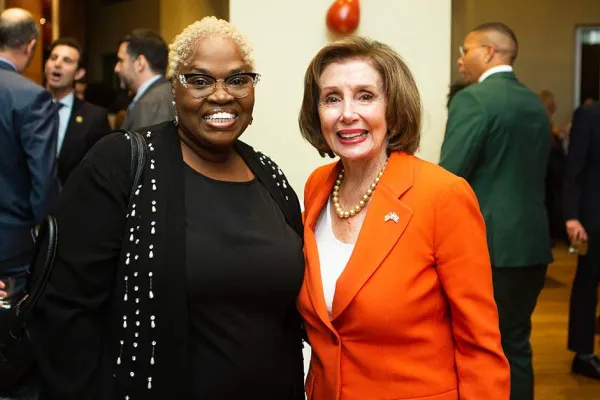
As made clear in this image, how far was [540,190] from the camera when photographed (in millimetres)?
3795

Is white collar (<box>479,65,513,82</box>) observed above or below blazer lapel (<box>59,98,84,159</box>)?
above

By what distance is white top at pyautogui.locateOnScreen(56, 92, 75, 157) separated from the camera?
185 inches

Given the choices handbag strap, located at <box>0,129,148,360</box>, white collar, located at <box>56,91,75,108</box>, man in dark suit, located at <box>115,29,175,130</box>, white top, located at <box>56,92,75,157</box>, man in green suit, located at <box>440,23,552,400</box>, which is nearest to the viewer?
handbag strap, located at <box>0,129,148,360</box>

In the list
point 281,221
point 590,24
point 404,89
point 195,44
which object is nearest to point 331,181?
point 281,221

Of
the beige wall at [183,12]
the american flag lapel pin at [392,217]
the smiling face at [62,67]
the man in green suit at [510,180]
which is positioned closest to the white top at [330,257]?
the american flag lapel pin at [392,217]

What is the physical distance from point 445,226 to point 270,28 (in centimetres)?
233

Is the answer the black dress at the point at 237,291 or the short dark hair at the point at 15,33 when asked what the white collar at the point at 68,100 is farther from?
the black dress at the point at 237,291

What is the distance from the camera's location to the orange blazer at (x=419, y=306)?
6.11ft

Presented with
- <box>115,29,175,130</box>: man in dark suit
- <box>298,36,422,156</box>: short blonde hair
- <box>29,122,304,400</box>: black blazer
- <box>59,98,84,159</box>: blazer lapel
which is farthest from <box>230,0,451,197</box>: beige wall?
<box>29,122,304,400</box>: black blazer

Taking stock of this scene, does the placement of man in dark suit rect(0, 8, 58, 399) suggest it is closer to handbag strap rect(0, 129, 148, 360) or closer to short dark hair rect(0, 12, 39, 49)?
short dark hair rect(0, 12, 39, 49)

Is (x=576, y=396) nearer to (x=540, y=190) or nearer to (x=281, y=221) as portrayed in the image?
(x=540, y=190)

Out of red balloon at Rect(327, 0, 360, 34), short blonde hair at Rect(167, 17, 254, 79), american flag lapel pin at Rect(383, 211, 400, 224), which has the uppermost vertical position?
red balloon at Rect(327, 0, 360, 34)

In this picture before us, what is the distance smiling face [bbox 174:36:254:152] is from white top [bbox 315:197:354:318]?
1.19ft

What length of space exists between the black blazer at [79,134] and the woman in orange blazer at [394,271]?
2.88 meters
